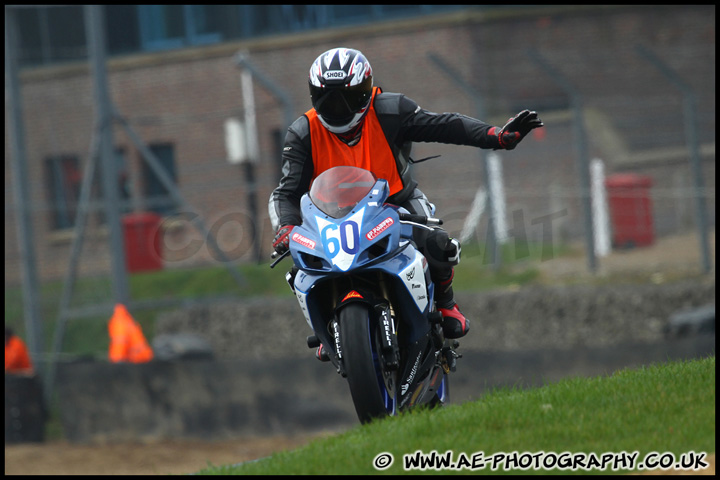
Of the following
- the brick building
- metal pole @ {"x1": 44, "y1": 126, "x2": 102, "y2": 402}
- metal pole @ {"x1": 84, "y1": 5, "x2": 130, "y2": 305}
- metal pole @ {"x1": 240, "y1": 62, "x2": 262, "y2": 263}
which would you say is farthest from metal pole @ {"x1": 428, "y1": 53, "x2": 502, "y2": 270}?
metal pole @ {"x1": 44, "y1": 126, "x2": 102, "y2": 402}

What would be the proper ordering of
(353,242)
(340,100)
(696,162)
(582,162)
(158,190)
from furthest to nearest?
(158,190) → (582,162) → (696,162) → (340,100) → (353,242)

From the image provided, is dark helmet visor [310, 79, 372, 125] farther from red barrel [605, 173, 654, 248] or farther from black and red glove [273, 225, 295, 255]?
red barrel [605, 173, 654, 248]

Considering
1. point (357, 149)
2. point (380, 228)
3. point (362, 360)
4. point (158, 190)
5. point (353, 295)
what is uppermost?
point (357, 149)

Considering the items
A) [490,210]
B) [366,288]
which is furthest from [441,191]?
[366,288]

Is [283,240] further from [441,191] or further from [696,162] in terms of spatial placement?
[441,191]

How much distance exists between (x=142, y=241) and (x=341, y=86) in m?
10.1

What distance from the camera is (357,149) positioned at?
286 inches

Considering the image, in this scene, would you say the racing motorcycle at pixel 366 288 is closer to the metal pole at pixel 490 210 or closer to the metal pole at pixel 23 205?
the metal pole at pixel 490 210

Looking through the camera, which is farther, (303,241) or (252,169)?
(252,169)

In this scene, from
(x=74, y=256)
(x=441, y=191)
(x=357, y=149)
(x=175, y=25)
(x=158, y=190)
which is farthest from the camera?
(x=175, y=25)

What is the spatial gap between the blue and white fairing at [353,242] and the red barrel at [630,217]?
917 cm

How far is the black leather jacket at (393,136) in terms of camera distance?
7.24 meters

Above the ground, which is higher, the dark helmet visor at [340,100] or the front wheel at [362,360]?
the dark helmet visor at [340,100]

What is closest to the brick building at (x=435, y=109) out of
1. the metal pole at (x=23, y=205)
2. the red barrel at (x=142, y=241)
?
the red barrel at (x=142, y=241)
